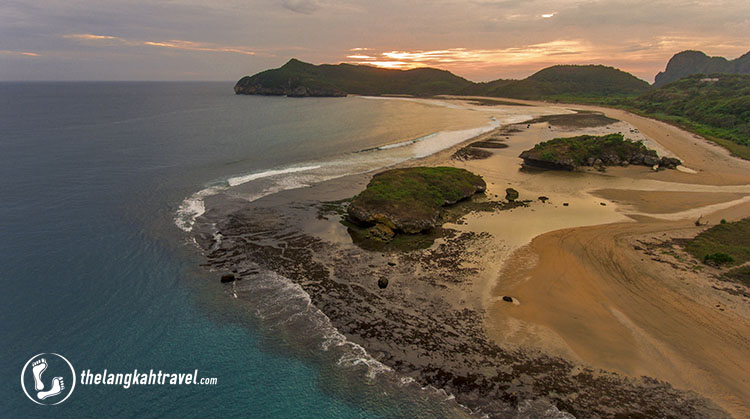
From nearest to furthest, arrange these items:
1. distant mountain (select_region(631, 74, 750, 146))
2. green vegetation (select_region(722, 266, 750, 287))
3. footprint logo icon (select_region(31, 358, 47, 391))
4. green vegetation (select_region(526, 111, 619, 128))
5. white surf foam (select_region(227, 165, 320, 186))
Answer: footprint logo icon (select_region(31, 358, 47, 391))
green vegetation (select_region(722, 266, 750, 287))
white surf foam (select_region(227, 165, 320, 186))
distant mountain (select_region(631, 74, 750, 146))
green vegetation (select_region(526, 111, 619, 128))

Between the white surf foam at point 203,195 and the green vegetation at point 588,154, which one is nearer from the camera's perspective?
the white surf foam at point 203,195

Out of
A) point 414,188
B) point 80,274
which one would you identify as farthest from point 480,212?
point 80,274

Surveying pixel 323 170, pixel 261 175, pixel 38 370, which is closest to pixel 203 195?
pixel 261 175

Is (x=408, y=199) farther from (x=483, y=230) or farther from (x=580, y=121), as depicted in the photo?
(x=580, y=121)

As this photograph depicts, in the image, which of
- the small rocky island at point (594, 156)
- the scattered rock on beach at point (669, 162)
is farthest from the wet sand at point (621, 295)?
the small rocky island at point (594, 156)

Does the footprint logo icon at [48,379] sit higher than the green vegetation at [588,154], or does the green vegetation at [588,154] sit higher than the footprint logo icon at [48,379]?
the green vegetation at [588,154]

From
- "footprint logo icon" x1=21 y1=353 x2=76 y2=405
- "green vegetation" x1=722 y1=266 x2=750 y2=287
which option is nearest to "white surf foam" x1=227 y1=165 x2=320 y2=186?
"footprint logo icon" x1=21 y1=353 x2=76 y2=405

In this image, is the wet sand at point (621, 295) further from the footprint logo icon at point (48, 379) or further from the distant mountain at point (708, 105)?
the distant mountain at point (708, 105)

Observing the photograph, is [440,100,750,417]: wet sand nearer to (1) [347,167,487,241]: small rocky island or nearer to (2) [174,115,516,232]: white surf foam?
(1) [347,167,487,241]: small rocky island
